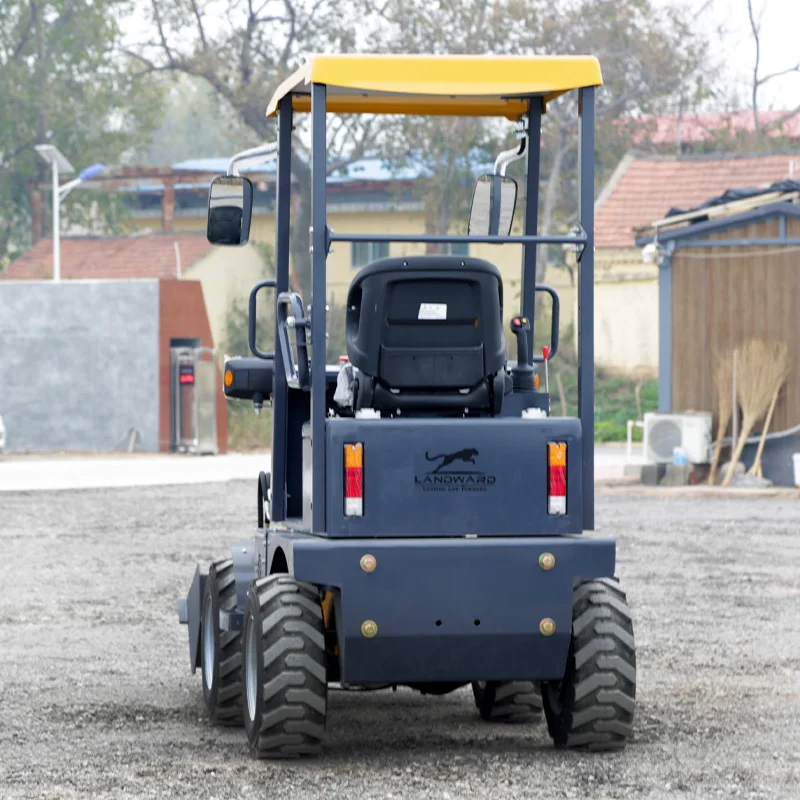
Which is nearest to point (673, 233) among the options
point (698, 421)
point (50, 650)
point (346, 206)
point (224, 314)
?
point (698, 421)

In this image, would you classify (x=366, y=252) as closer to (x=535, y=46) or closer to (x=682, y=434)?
(x=535, y=46)

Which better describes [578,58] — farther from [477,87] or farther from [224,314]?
[224,314]

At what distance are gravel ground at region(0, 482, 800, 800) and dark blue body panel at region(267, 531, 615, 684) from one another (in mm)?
420

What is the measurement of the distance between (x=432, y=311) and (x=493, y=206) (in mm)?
1050

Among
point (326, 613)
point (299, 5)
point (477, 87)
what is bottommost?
point (326, 613)

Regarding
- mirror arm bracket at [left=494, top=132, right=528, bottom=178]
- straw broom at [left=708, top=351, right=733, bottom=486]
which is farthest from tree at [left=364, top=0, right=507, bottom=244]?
mirror arm bracket at [left=494, top=132, right=528, bottom=178]

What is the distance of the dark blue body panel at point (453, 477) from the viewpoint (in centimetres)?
689

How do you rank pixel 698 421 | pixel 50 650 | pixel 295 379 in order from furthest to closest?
1. pixel 698 421
2. pixel 50 650
3. pixel 295 379

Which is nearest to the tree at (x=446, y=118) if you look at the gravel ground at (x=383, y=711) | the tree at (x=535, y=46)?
the tree at (x=535, y=46)

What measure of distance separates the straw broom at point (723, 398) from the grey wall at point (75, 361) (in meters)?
11.8

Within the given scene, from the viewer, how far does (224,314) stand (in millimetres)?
48875

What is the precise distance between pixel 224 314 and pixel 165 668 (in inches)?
1554

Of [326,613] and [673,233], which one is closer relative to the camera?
[326,613]

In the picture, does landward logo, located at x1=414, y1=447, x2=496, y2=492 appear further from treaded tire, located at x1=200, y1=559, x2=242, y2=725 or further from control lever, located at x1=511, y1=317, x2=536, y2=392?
Result: treaded tire, located at x1=200, y1=559, x2=242, y2=725
